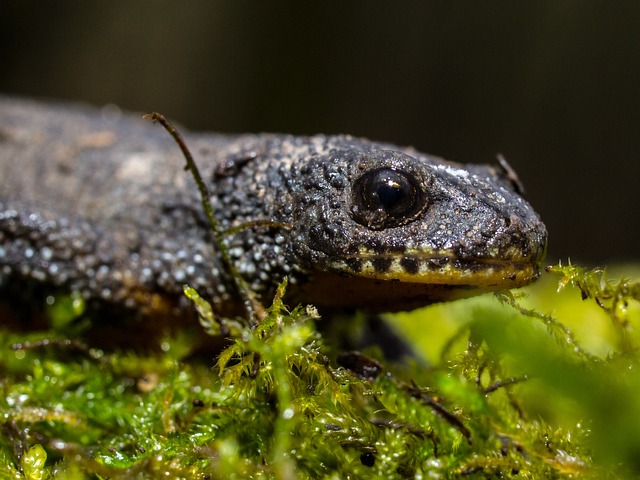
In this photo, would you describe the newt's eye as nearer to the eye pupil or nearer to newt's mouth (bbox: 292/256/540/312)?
the eye pupil

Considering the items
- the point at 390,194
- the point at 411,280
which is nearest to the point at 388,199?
the point at 390,194

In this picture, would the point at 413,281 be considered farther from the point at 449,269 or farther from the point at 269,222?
the point at 269,222

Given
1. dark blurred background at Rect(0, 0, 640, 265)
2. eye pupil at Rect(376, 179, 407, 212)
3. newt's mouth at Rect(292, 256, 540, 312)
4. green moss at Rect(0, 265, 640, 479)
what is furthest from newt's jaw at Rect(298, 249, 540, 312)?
dark blurred background at Rect(0, 0, 640, 265)

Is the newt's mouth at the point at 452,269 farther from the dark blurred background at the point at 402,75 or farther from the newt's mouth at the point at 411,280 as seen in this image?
the dark blurred background at the point at 402,75

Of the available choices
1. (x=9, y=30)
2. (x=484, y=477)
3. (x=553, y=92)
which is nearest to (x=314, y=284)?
(x=484, y=477)

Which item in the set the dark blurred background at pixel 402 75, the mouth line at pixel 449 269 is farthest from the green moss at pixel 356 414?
the dark blurred background at pixel 402 75

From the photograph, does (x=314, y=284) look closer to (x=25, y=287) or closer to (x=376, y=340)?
(x=376, y=340)
